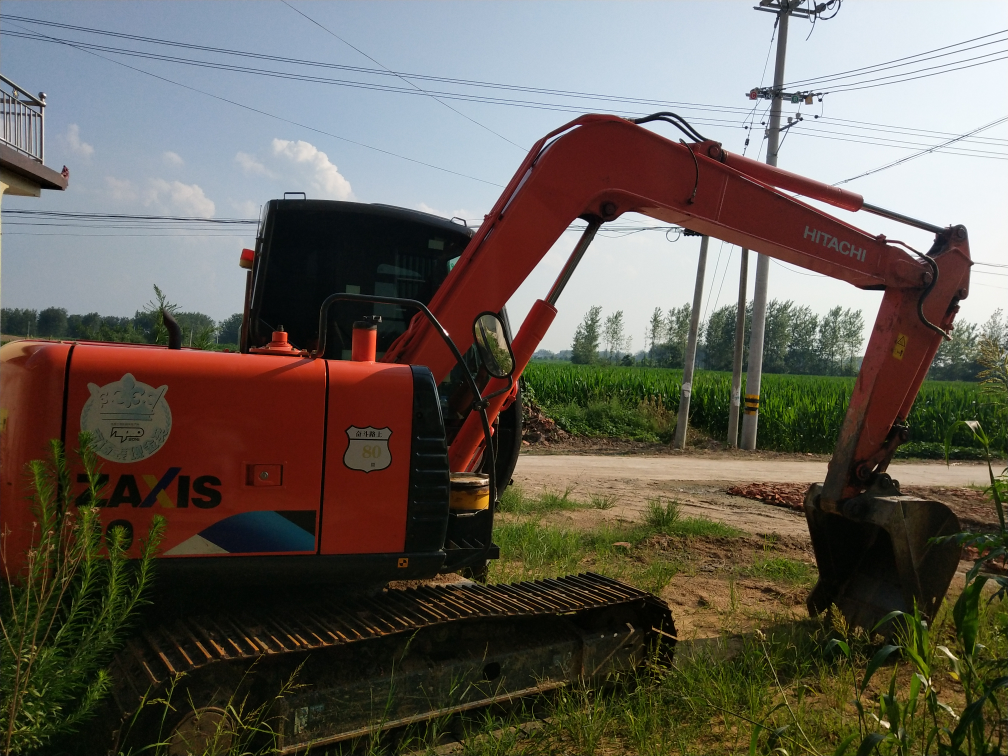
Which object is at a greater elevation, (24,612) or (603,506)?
(24,612)

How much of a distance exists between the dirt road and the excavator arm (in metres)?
3.36

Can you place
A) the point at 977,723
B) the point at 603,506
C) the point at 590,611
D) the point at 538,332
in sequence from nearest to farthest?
the point at 977,723 < the point at 590,611 < the point at 538,332 < the point at 603,506

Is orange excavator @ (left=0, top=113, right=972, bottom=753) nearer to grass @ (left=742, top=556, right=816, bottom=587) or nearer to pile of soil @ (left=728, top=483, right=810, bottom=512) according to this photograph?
grass @ (left=742, top=556, right=816, bottom=587)

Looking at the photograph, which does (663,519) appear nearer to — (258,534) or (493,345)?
(493,345)

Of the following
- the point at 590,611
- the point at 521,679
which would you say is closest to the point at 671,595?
the point at 590,611

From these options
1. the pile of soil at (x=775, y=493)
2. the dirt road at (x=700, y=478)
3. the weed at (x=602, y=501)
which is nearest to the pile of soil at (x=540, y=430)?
the dirt road at (x=700, y=478)

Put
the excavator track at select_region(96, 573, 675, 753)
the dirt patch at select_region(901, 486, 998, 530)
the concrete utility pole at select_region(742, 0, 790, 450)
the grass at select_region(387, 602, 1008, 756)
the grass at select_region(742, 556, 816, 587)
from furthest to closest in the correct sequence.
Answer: the concrete utility pole at select_region(742, 0, 790, 450) < the dirt patch at select_region(901, 486, 998, 530) < the grass at select_region(742, 556, 816, 587) < the grass at select_region(387, 602, 1008, 756) < the excavator track at select_region(96, 573, 675, 753)

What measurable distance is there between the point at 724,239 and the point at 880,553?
2.33 metres

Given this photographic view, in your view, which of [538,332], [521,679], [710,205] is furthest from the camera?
[710,205]

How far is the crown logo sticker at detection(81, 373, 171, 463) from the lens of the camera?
287cm

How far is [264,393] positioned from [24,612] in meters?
1.10

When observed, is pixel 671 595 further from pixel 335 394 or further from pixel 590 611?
pixel 335 394

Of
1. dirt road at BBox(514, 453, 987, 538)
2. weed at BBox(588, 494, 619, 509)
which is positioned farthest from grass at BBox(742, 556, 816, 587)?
weed at BBox(588, 494, 619, 509)

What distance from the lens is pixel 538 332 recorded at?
14.1ft
